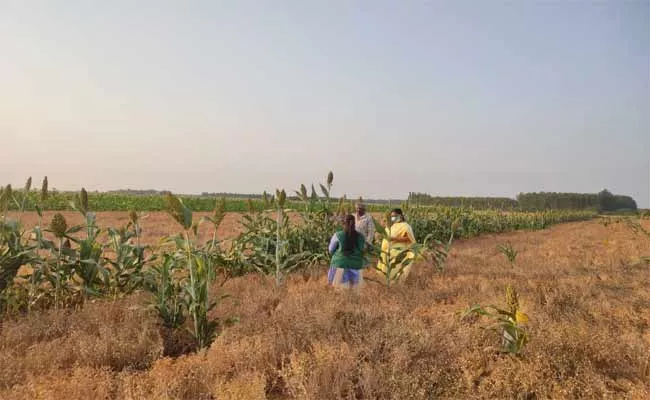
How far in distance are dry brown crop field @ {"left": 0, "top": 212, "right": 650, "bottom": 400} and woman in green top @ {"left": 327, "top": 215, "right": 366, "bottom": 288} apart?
0.75m

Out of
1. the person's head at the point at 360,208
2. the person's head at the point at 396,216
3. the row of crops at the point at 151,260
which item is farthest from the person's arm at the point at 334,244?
the person's head at the point at 396,216

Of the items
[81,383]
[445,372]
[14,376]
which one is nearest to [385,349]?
[445,372]

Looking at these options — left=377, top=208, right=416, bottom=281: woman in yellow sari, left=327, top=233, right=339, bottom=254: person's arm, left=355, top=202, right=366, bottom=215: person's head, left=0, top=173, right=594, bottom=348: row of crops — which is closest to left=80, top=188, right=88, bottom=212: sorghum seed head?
left=0, top=173, right=594, bottom=348: row of crops

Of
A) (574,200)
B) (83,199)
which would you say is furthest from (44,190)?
(574,200)

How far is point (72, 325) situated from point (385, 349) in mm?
2932

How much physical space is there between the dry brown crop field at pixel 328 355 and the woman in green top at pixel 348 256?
75cm

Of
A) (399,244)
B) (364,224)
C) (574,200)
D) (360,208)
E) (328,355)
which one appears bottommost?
(328,355)

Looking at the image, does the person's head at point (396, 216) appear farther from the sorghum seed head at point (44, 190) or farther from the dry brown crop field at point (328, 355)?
the sorghum seed head at point (44, 190)

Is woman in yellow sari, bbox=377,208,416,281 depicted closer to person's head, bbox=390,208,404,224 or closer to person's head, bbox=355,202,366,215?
person's head, bbox=390,208,404,224

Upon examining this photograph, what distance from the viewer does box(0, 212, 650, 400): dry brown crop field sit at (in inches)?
110

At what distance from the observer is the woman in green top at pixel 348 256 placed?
18.7 ft

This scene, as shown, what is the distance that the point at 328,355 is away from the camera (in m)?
3.10

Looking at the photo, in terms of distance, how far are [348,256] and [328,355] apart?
2.69 m

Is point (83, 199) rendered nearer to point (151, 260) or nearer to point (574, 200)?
point (151, 260)
